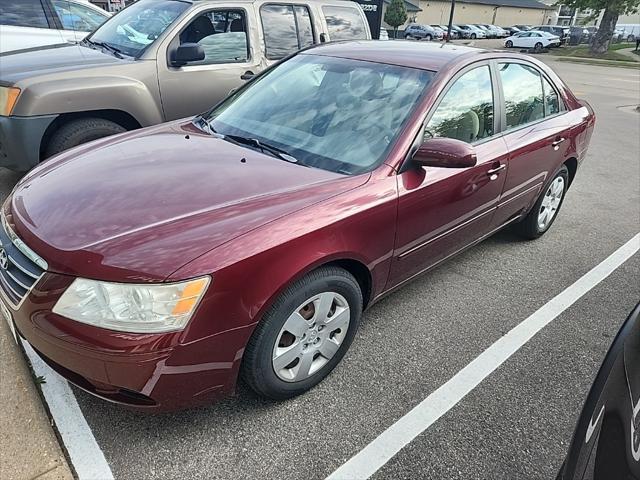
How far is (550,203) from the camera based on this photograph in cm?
438

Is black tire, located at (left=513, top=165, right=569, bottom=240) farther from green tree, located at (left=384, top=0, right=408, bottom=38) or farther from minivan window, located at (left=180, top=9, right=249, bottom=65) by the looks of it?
green tree, located at (left=384, top=0, right=408, bottom=38)

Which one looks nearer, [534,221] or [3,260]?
[3,260]

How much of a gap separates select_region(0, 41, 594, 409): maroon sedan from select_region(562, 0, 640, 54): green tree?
122ft

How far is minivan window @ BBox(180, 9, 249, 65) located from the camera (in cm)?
479

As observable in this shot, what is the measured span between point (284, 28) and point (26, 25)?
4175 mm

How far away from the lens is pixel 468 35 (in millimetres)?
50719

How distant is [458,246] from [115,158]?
2183mm

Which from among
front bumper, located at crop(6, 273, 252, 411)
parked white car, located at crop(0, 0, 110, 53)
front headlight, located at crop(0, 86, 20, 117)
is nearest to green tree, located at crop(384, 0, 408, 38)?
parked white car, located at crop(0, 0, 110, 53)

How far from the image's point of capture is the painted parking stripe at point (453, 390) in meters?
2.13

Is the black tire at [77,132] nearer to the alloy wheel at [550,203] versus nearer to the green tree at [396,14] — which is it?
the alloy wheel at [550,203]

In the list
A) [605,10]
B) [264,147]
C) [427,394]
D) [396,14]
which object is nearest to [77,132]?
[264,147]

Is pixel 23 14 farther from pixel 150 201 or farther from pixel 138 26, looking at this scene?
pixel 150 201

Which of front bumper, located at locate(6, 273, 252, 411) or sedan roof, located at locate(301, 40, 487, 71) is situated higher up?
sedan roof, located at locate(301, 40, 487, 71)

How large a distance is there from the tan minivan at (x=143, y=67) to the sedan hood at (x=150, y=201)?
157 cm
